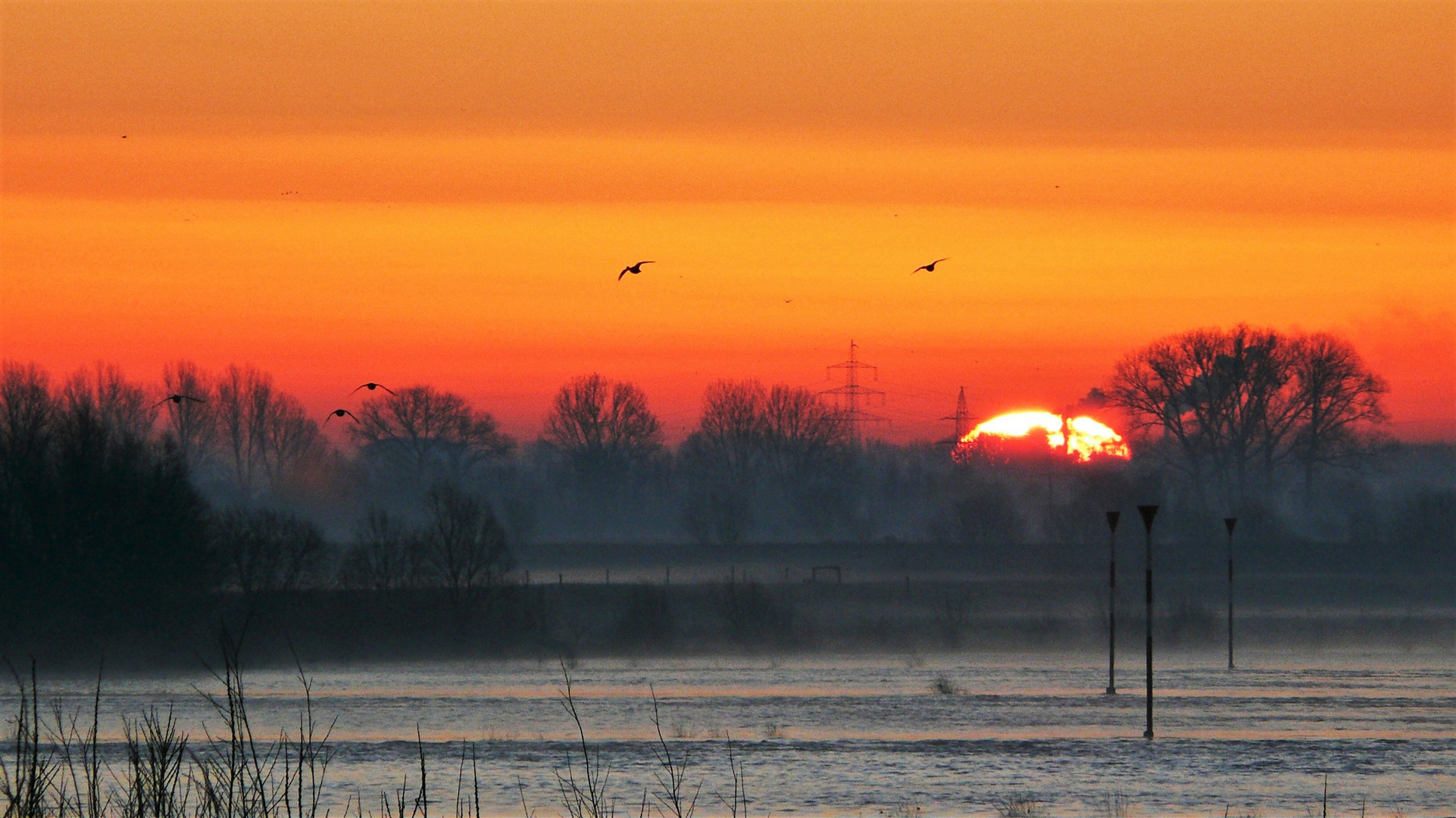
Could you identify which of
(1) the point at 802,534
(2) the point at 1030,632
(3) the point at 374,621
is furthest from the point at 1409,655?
(1) the point at 802,534

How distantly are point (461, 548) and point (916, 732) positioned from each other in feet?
119

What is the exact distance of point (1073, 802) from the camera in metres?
20.1

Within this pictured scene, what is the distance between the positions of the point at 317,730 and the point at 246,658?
25720 millimetres

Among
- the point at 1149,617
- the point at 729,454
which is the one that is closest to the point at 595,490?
the point at 729,454

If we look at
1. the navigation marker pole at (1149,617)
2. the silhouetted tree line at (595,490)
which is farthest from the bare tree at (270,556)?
the navigation marker pole at (1149,617)

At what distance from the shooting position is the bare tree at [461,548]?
200ft

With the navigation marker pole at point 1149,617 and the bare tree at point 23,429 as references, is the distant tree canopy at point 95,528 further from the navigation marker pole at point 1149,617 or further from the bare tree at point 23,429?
the navigation marker pole at point 1149,617

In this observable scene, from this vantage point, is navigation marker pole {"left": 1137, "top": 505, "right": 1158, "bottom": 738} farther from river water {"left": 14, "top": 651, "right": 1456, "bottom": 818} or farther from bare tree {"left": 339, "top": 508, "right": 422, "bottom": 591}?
bare tree {"left": 339, "top": 508, "right": 422, "bottom": 591}

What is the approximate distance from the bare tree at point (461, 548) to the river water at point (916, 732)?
1608 centimetres

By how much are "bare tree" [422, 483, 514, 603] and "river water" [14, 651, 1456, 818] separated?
633 inches

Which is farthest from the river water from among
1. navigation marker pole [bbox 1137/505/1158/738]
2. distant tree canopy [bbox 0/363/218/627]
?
distant tree canopy [bbox 0/363/218/627]

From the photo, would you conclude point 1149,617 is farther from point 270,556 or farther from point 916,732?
point 270,556

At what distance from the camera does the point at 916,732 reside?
27.7m

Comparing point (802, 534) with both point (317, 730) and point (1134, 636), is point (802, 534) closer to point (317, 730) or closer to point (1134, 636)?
point (1134, 636)
